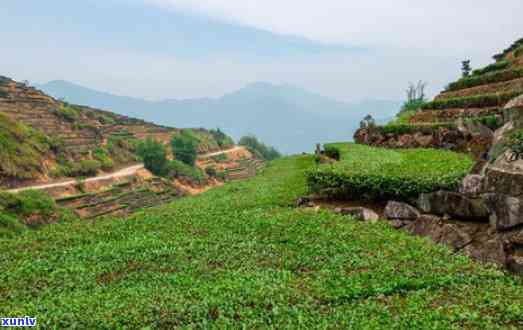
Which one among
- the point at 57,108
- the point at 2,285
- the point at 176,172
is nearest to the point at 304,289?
the point at 2,285

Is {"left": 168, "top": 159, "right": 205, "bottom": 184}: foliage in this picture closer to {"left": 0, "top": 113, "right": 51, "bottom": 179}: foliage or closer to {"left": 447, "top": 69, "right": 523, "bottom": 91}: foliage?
{"left": 0, "top": 113, "right": 51, "bottom": 179}: foliage

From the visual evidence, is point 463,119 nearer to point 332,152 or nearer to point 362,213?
point 332,152

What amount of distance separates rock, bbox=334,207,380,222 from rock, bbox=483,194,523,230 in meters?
3.34

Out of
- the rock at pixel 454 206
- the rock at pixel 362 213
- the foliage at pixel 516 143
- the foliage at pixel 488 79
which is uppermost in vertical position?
the foliage at pixel 488 79

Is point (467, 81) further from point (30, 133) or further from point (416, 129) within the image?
point (30, 133)

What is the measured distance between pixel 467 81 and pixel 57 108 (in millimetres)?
64877

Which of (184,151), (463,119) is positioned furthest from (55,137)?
(463,119)

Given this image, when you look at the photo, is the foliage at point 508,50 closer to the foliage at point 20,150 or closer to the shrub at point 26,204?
the shrub at point 26,204

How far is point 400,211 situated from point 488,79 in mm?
21499

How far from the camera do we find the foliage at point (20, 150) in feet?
140

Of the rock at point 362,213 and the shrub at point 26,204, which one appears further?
the shrub at point 26,204

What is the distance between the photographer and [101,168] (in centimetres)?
5719

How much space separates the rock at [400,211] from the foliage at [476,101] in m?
15.9

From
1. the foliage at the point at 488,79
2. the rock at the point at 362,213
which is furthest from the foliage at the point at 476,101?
the rock at the point at 362,213
